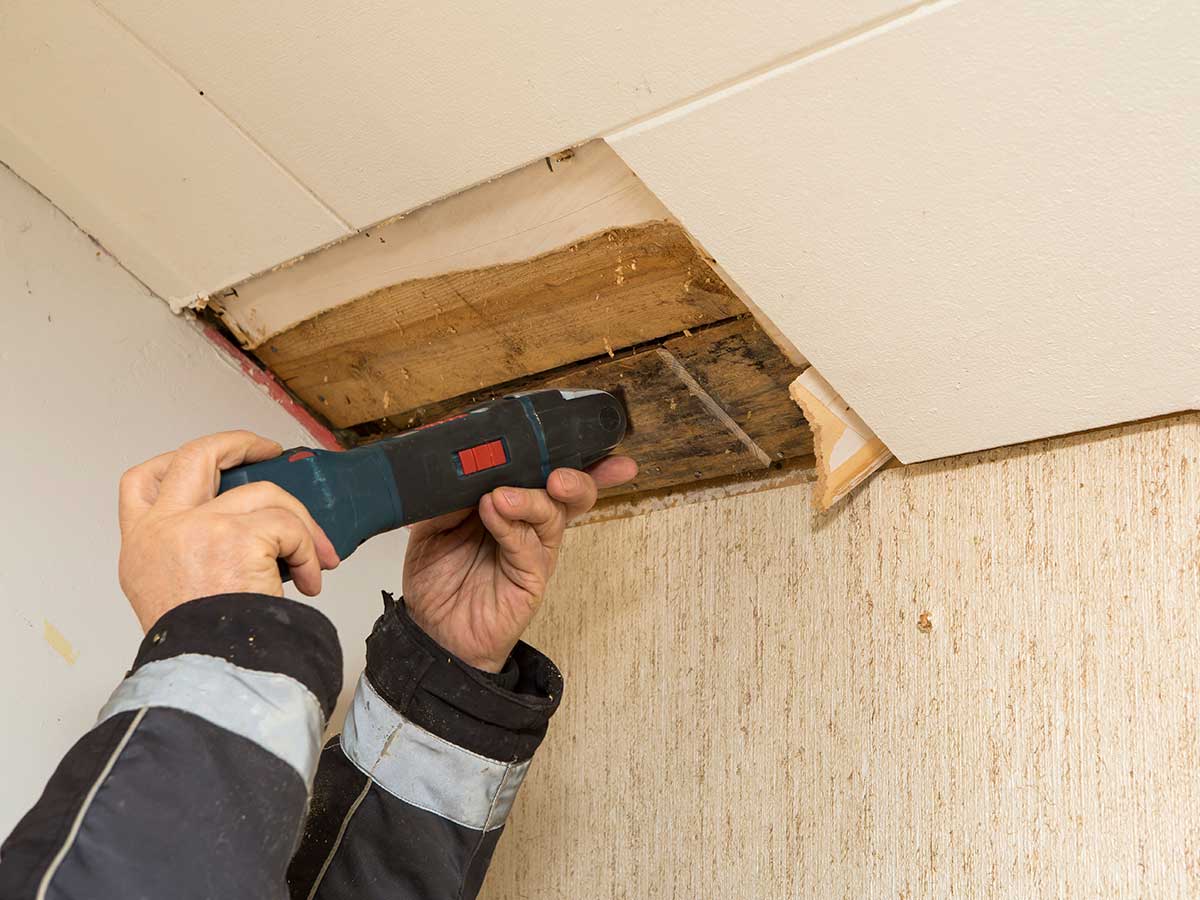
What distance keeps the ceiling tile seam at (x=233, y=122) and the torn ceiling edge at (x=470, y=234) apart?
0.05 meters

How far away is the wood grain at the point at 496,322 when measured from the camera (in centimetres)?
104

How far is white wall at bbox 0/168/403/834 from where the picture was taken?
112 centimetres

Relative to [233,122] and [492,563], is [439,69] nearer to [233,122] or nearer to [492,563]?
[233,122]

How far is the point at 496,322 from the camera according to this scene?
120cm

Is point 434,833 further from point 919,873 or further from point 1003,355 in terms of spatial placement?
point 1003,355

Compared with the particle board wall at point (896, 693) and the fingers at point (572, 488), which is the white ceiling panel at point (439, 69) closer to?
the fingers at point (572, 488)

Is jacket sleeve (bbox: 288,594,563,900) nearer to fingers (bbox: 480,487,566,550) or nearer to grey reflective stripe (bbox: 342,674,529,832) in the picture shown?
grey reflective stripe (bbox: 342,674,529,832)

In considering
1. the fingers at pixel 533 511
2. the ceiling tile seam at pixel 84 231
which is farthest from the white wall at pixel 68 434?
the fingers at pixel 533 511

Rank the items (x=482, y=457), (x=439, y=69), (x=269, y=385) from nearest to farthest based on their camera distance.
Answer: (x=439, y=69), (x=482, y=457), (x=269, y=385)

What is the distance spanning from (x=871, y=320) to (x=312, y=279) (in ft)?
2.15

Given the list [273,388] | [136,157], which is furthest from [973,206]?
[273,388]

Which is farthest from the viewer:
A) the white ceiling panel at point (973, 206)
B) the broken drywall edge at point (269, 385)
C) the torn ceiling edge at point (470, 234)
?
the broken drywall edge at point (269, 385)

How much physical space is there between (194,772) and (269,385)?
90cm

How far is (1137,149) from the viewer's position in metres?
0.70
